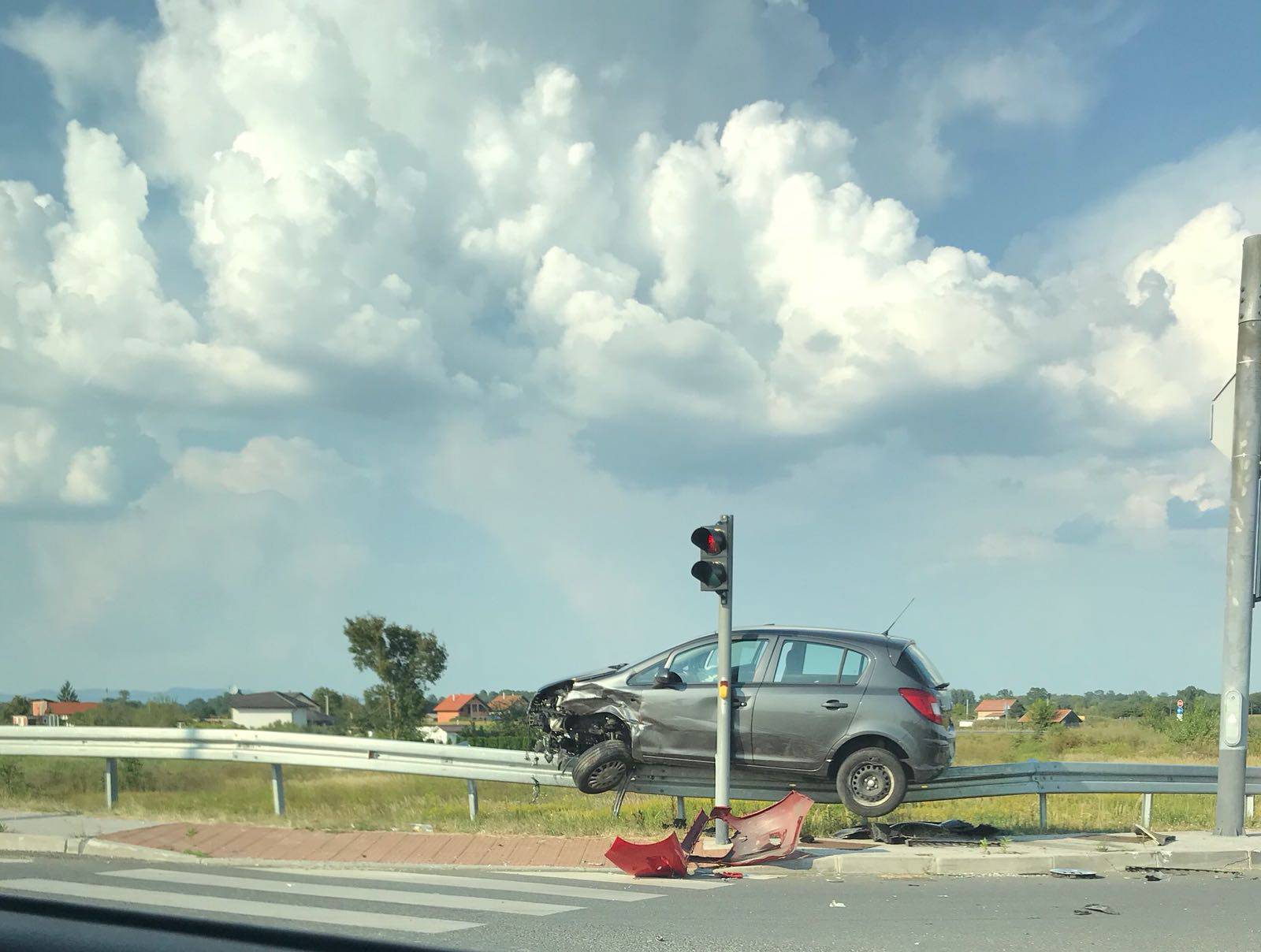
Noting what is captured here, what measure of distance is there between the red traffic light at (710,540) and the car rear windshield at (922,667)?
2145 mm

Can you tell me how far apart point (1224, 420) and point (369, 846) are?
982cm

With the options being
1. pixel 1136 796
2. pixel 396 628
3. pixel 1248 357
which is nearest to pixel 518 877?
pixel 1248 357

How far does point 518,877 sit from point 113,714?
2441cm

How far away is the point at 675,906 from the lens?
8.77 metres

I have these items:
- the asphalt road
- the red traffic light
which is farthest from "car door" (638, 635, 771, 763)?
the asphalt road

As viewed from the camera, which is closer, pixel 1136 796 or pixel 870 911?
pixel 870 911

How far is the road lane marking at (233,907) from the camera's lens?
784 cm

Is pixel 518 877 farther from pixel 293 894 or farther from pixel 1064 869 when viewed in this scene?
pixel 1064 869

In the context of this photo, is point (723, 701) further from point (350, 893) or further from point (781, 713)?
point (350, 893)

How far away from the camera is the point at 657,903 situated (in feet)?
29.1

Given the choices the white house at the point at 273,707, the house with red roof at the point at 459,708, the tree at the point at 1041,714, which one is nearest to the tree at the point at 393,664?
the tree at the point at 1041,714

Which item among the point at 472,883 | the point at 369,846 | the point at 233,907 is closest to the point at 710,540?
the point at 472,883

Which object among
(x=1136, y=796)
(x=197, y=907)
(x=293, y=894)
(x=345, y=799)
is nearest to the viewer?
(x=197, y=907)

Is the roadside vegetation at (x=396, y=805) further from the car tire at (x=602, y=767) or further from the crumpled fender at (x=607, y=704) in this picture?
the crumpled fender at (x=607, y=704)
